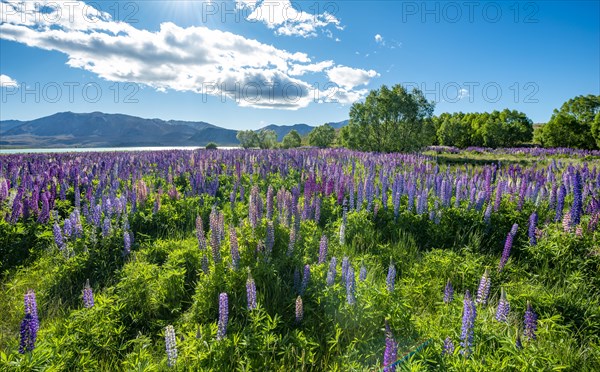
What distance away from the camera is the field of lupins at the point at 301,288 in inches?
119

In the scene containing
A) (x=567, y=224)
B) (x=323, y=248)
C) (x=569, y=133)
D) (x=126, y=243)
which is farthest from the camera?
(x=569, y=133)

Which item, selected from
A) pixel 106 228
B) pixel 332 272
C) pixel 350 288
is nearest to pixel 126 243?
pixel 106 228

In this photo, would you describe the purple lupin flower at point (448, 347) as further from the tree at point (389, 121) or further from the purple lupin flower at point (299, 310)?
the tree at point (389, 121)

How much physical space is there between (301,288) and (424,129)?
34.5 meters

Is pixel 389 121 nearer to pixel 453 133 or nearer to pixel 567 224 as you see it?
pixel 567 224

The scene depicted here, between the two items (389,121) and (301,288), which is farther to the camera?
(389,121)

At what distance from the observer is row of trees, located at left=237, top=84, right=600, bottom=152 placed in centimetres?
3328

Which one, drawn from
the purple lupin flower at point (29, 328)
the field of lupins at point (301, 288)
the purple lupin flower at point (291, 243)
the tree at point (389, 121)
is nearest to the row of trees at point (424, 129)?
the tree at point (389, 121)

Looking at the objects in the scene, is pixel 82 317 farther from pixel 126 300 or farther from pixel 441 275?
pixel 441 275

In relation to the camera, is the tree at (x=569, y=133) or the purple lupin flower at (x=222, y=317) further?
the tree at (x=569, y=133)

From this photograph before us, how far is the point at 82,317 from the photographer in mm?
3438

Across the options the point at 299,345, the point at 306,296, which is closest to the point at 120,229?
the point at 306,296

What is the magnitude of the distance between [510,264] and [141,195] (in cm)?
798

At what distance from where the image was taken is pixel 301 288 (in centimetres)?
402
